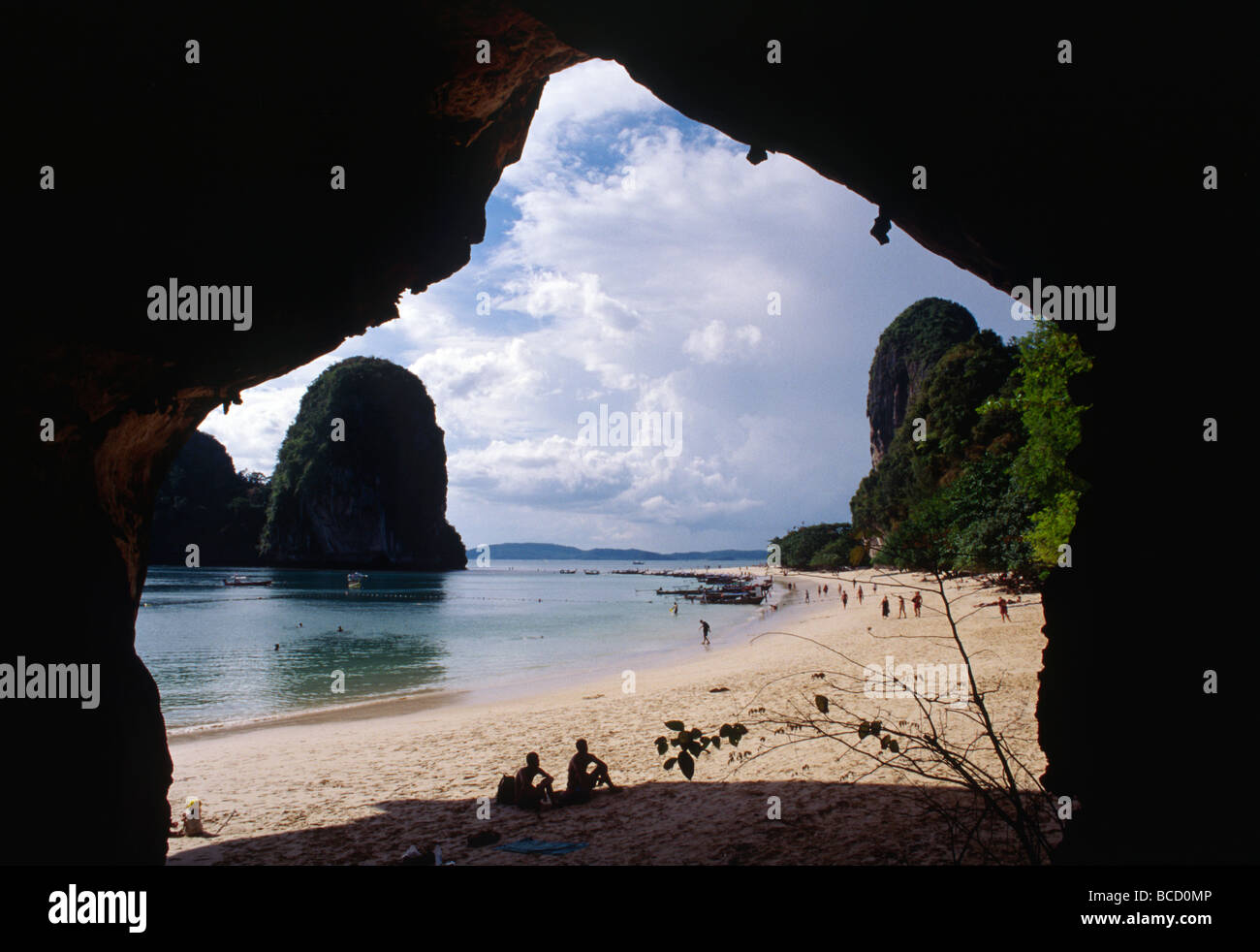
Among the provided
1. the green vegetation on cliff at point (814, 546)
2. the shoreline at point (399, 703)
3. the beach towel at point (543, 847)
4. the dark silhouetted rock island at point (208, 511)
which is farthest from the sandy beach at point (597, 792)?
the dark silhouetted rock island at point (208, 511)

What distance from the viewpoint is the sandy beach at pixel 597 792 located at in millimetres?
5914

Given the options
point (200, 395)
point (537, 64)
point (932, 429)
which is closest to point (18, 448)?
point (200, 395)

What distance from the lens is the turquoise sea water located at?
68.5 feet

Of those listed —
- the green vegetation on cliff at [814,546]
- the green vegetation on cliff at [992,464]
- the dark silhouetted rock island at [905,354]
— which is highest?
the dark silhouetted rock island at [905,354]

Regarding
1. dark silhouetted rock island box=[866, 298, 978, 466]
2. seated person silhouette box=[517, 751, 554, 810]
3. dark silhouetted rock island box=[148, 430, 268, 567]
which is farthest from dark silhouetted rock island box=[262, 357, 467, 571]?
seated person silhouette box=[517, 751, 554, 810]

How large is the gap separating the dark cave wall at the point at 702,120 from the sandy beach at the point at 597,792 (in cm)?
119

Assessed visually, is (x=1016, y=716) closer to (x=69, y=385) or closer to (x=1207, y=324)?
(x=1207, y=324)

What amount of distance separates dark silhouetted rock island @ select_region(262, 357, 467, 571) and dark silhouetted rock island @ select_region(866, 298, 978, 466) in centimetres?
8839

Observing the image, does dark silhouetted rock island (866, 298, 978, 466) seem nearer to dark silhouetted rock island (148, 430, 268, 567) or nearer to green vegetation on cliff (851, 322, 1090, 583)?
green vegetation on cliff (851, 322, 1090, 583)

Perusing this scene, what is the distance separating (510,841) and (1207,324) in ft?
23.0

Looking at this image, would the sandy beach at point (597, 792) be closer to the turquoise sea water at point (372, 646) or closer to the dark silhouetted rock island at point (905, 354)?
the turquoise sea water at point (372, 646)

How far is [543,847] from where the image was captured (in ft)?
20.3

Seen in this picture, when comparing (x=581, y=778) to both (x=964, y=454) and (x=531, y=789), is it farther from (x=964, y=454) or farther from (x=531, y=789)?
(x=964, y=454)

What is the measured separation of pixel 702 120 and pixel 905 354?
116 m
